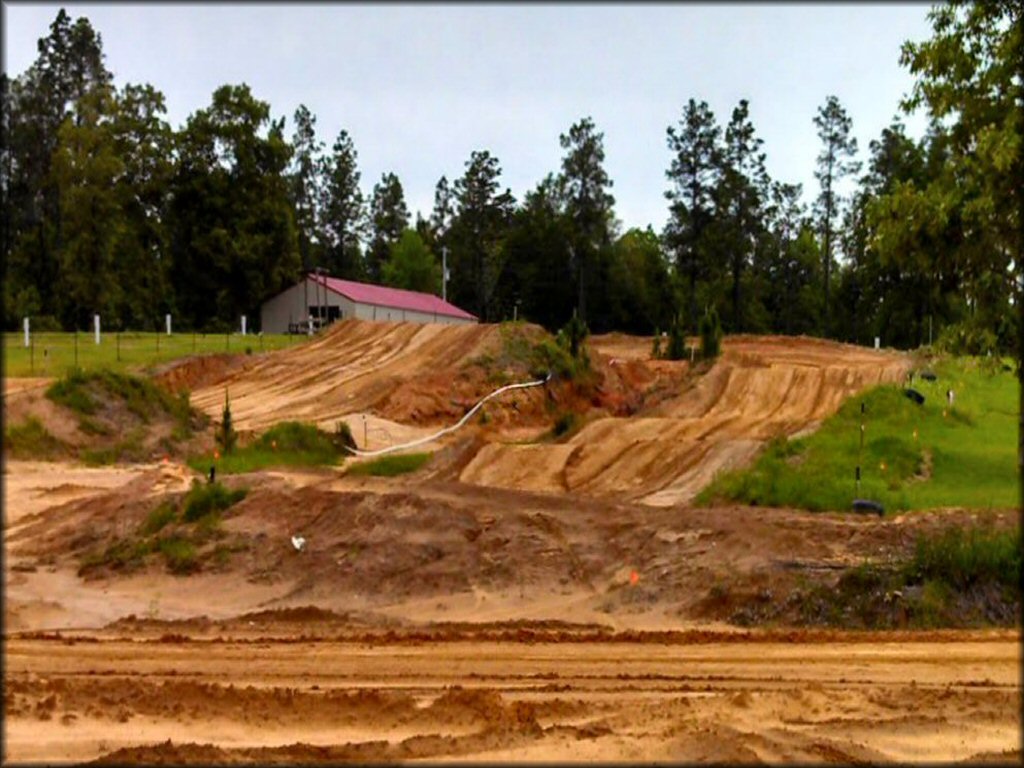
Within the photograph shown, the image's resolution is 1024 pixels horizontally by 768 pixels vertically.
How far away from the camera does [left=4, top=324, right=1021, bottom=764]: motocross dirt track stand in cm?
776

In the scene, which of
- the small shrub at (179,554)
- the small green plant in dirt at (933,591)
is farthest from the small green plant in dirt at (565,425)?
the small green plant in dirt at (933,591)

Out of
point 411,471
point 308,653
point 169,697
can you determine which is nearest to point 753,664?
point 308,653

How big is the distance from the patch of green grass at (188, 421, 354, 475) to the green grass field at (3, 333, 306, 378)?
12.6 feet

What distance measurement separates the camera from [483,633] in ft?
40.7

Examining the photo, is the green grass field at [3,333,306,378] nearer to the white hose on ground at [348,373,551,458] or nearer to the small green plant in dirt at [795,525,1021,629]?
the white hose on ground at [348,373,551,458]

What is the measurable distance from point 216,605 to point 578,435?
11908 mm

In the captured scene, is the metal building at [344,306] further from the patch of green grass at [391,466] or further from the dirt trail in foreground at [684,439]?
the patch of green grass at [391,466]

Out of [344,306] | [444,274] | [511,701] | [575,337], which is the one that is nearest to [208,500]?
[511,701]

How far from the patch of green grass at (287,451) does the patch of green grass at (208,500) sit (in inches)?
Answer: 195

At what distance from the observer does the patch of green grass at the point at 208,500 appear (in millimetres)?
17531

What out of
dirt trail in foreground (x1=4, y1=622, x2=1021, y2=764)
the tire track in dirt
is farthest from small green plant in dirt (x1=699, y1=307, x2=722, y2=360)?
dirt trail in foreground (x1=4, y1=622, x2=1021, y2=764)

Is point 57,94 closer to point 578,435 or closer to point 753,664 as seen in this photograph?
point 578,435

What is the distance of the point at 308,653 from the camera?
1145cm

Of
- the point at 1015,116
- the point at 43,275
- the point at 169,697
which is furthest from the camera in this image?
the point at 43,275
